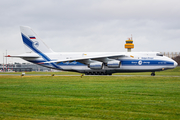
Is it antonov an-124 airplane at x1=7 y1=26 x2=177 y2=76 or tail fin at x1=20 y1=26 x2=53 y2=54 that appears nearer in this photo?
antonov an-124 airplane at x1=7 y1=26 x2=177 y2=76

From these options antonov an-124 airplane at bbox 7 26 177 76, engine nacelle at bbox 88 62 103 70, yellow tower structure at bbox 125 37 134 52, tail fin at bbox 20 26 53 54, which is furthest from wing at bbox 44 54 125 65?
yellow tower structure at bbox 125 37 134 52

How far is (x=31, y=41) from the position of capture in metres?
38.3

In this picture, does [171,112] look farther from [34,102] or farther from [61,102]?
[34,102]

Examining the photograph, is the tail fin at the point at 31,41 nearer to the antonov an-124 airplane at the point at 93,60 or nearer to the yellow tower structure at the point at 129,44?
the antonov an-124 airplane at the point at 93,60

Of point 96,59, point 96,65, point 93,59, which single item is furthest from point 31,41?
point 96,65

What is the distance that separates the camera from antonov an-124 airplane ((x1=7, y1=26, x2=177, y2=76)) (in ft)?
113

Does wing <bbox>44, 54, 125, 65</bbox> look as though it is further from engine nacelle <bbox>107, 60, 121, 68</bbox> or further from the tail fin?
the tail fin

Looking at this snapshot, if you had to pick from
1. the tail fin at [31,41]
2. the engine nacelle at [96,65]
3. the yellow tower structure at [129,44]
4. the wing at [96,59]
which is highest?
the yellow tower structure at [129,44]

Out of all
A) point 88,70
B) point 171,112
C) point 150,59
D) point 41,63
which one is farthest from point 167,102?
point 41,63

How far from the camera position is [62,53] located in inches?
1518

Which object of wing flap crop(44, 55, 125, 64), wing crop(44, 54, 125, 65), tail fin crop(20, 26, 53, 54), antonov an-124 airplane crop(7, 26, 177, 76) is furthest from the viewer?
tail fin crop(20, 26, 53, 54)

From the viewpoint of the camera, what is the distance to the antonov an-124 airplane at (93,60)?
3450 centimetres

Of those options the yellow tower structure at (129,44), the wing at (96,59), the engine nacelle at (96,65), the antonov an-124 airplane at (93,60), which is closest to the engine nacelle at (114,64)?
the antonov an-124 airplane at (93,60)

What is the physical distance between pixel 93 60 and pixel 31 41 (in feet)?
31.5
